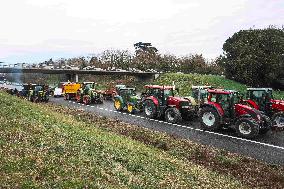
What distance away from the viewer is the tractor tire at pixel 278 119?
721 inches

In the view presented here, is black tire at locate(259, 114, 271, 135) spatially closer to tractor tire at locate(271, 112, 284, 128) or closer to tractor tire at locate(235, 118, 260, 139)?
tractor tire at locate(235, 118, 260, 139)

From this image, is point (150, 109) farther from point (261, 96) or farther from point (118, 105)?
point (261, 96)

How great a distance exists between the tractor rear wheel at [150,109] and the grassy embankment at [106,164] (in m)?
5.53

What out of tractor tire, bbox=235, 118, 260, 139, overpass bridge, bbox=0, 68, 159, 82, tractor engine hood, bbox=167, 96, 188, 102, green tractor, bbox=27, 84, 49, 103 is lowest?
tractor tire, bbox=235, 118, 260, 139

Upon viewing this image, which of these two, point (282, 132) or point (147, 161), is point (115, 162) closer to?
point (147, 161)

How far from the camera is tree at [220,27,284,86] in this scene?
35312mm

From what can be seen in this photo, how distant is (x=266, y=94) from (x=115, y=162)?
12670 millimetres

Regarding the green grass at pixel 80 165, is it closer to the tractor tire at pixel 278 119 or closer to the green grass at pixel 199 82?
the tractor tire at pixel 278 119

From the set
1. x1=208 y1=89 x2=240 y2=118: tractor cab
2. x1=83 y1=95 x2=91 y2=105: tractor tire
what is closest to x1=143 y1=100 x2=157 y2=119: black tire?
x1=208 y1=89 x2=240 y2=118: tractor cab

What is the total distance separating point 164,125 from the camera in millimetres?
18766

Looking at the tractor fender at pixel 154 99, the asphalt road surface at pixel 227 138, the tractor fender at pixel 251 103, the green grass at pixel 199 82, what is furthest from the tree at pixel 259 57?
the tractor fender at pixel 154 99

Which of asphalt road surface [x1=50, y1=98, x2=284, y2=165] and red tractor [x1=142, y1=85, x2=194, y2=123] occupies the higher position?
red tractor [x1=142, y1=85, x2=194, y2=123]

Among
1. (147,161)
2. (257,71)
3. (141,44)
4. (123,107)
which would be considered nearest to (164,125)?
(123,107)

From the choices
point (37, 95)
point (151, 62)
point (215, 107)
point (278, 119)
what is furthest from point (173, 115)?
point (151, 62)
